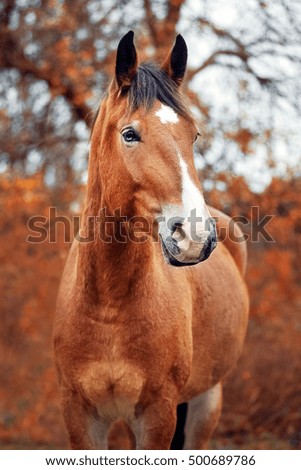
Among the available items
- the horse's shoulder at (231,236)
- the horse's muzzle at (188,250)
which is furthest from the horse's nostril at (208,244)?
the horse's shoulder at (231,236)

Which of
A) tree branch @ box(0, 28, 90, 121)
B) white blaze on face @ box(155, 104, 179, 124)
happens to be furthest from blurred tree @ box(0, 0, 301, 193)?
white blaze on face @ box(155, 104, 179, 124)

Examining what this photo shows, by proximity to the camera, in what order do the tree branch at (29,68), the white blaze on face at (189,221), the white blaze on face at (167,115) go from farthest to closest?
the tree branch at (29,68)
the white blaze on face at (167,115)
the white blaze on face at (189,221)

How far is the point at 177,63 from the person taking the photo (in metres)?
3.22

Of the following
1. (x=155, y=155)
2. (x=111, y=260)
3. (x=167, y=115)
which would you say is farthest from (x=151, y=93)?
(x=111, y=260)

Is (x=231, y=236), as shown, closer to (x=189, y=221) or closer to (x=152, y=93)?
(x=152, y=93)

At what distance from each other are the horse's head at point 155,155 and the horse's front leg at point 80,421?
1.09 m

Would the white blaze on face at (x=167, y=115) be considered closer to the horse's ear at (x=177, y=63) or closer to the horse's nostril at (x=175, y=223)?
the horse's ear at (x=177, y=63)

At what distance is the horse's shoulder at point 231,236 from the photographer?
192 inches

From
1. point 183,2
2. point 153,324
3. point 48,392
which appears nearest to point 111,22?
point 183,2

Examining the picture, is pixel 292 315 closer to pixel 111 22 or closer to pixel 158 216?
pixel 111 22

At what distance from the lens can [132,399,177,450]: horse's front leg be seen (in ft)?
10.8

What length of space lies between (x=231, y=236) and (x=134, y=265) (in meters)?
2.00

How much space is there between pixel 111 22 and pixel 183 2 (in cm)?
82

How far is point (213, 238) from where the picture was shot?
2596 millimetres
